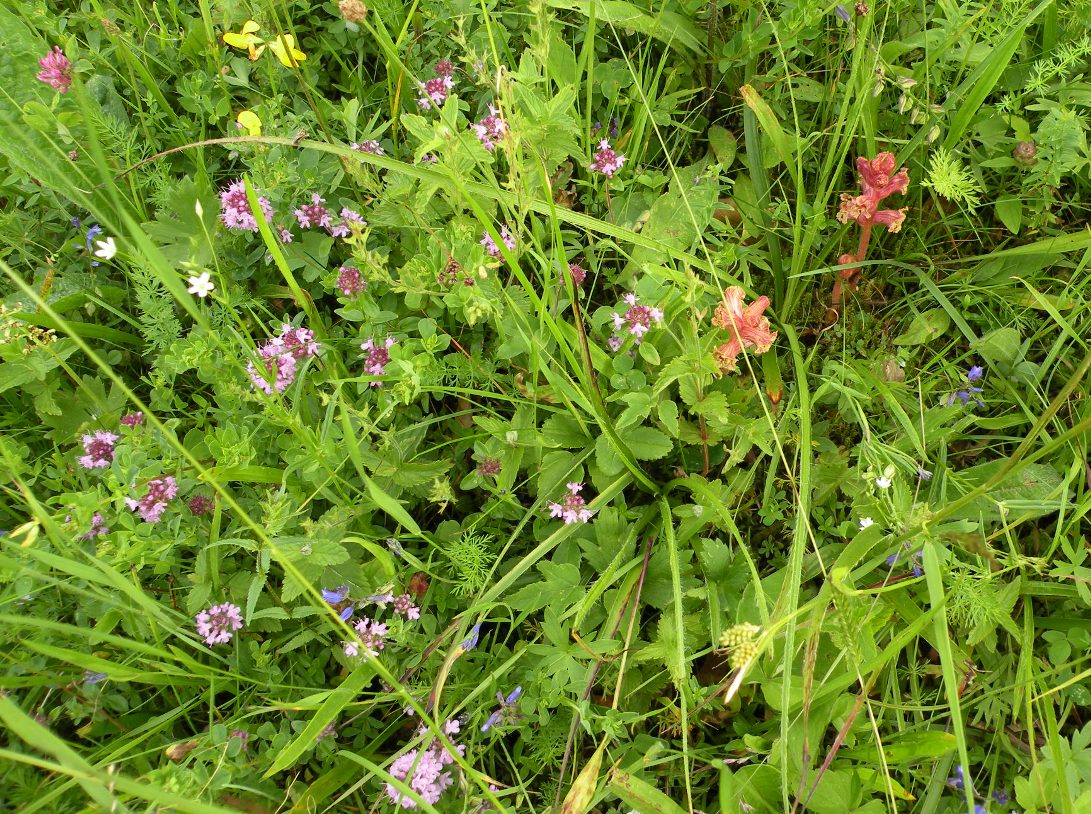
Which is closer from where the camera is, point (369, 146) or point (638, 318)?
point (638, 318)

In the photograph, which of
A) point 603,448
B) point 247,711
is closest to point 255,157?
point 603,448

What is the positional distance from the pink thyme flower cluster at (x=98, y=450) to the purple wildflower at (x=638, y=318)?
1.69m

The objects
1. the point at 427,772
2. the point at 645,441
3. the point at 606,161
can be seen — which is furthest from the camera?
the point at 606,161

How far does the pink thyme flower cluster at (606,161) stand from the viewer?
2674 mm

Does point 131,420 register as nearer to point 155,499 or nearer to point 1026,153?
point 155,499

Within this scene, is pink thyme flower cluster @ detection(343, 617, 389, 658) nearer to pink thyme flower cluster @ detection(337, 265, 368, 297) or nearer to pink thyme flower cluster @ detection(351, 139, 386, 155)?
pink thyme flower cluster @ detection(337, 265, 368, 297)

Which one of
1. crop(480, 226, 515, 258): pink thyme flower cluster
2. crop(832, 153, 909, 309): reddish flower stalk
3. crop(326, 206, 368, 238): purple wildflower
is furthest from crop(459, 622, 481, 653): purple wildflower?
crop(832, 153, 909, 309): reddish flower stalk

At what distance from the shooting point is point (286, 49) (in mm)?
2340

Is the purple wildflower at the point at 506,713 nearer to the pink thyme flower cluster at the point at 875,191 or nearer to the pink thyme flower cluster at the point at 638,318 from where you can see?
the pink thyme flower cluster at the point at 638,318

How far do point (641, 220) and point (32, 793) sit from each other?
2.50 metres

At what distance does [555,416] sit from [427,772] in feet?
3.63

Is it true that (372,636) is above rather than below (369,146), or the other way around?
below

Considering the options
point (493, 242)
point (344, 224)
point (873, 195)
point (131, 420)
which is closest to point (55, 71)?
point (344, 224)

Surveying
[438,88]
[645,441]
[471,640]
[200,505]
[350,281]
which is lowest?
[471,640]
